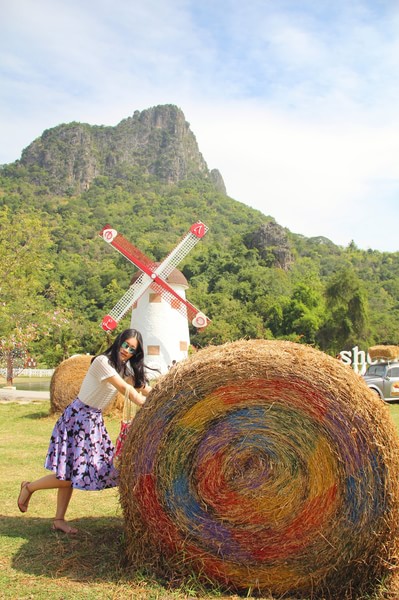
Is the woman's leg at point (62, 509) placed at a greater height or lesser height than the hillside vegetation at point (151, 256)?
lesser

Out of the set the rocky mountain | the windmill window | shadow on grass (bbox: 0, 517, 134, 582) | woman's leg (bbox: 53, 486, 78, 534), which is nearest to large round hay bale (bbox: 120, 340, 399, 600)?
shadow on grass (bbox: 0, 517, 134, 582)

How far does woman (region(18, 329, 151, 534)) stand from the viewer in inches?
186

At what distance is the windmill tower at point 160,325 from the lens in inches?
1039

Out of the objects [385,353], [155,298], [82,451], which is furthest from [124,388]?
[385,353]

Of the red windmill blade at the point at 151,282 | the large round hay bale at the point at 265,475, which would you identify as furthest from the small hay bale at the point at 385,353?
the large round hay bale at the point at 265,475

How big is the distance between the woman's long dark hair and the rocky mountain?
13322 cm

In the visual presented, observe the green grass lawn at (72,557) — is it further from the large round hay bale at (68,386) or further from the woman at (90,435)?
the large round hay bale at (68,386)

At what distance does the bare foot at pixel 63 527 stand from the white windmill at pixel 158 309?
2119cm

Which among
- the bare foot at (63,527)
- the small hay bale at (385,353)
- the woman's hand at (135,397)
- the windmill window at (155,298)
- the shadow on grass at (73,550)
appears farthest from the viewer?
the small hay bale at (385,353)

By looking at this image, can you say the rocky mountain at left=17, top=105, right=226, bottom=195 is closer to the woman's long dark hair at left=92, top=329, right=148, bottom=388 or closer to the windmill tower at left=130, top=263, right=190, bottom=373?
the windmill tower at left=130, top=263, right=190, bottom=373

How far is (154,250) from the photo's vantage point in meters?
72.1

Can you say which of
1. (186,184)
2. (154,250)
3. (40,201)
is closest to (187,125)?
(186,184)

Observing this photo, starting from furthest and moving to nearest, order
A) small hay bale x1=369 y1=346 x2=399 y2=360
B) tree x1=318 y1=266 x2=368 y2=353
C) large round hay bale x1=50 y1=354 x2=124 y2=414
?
tree x1=318 y1=266 x2=368 y2=353 → small hay bale x1=369 y1=346 x2=399 y2=360 → large round hay bale x1=50 y1=354 x2=124 y2=414

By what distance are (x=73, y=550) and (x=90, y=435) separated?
831 mm
